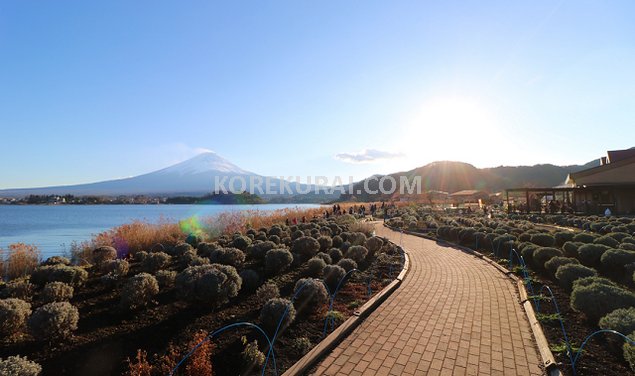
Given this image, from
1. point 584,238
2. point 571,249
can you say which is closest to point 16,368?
point 571,249

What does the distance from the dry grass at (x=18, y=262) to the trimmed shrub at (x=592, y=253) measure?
1586 centimetres

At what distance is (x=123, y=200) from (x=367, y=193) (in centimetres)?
8894

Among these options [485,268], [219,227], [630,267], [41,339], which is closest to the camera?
[41,339]

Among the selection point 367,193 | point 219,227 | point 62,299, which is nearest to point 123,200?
point 367,193

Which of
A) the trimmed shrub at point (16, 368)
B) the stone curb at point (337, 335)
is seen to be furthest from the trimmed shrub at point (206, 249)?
the trimmed shrub at point (16, 368)

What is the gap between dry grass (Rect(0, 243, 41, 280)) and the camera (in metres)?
9.00

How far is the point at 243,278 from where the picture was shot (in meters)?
7.02

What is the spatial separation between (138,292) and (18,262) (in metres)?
6.61

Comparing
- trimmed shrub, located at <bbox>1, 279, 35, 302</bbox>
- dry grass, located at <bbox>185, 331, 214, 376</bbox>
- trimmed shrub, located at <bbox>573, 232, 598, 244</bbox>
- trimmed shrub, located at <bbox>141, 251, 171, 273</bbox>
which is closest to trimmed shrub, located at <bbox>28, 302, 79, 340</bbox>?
dry grass, located at <bbox>185, 331, 214, 376</bbox>

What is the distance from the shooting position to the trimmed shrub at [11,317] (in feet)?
15.0

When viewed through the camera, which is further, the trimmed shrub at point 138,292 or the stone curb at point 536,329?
the trimmed shrub at point 138,292

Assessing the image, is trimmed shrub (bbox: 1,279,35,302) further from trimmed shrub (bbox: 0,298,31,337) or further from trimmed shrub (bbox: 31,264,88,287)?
trimmed shrub (bbox: 0,298,31,337)

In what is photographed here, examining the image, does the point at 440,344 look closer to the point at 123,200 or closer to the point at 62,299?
the point at 62,299

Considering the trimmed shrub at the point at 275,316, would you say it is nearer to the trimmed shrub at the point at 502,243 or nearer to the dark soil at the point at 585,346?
the dark soil at the point at 585,346
